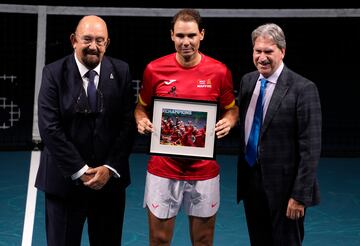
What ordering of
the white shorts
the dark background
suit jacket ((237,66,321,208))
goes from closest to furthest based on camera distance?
1. suit jacket ((237,66,321,208))
2. the white shorts
3. the dark background

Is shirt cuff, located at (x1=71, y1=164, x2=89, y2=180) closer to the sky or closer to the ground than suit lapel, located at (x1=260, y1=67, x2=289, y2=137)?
closer to the ground

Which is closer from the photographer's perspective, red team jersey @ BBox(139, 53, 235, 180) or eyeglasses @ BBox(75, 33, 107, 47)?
eyeglasses @ BBox(75, 33, 107, 47)

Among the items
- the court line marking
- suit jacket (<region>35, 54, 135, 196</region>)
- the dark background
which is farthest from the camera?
the dark background

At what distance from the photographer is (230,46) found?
32.9 ft

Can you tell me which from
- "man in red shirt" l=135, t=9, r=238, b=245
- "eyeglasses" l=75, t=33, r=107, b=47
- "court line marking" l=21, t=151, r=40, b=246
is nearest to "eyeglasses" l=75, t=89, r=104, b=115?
"eyeglasses" l=75, t=33, r=107, b=47

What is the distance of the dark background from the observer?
9.87 metres

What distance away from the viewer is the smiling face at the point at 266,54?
4.51m

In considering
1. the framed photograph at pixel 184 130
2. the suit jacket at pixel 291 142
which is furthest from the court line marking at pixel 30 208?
the suit jacket at pixel 291 142

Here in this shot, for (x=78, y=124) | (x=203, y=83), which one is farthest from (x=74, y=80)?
(x=203, y=83)

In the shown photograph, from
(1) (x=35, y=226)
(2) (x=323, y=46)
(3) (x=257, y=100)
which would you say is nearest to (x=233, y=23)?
(2) (x=323, y=46)

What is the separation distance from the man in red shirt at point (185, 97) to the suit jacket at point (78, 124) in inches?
10.1

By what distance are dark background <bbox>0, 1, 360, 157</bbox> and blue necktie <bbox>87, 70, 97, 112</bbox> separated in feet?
16.8

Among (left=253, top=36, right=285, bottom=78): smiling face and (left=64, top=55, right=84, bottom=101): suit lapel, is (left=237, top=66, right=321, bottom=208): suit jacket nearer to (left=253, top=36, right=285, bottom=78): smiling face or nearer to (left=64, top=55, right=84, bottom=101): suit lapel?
(left=253, top=36, right=285, bottom=78): smiling face

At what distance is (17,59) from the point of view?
9.83 meters
